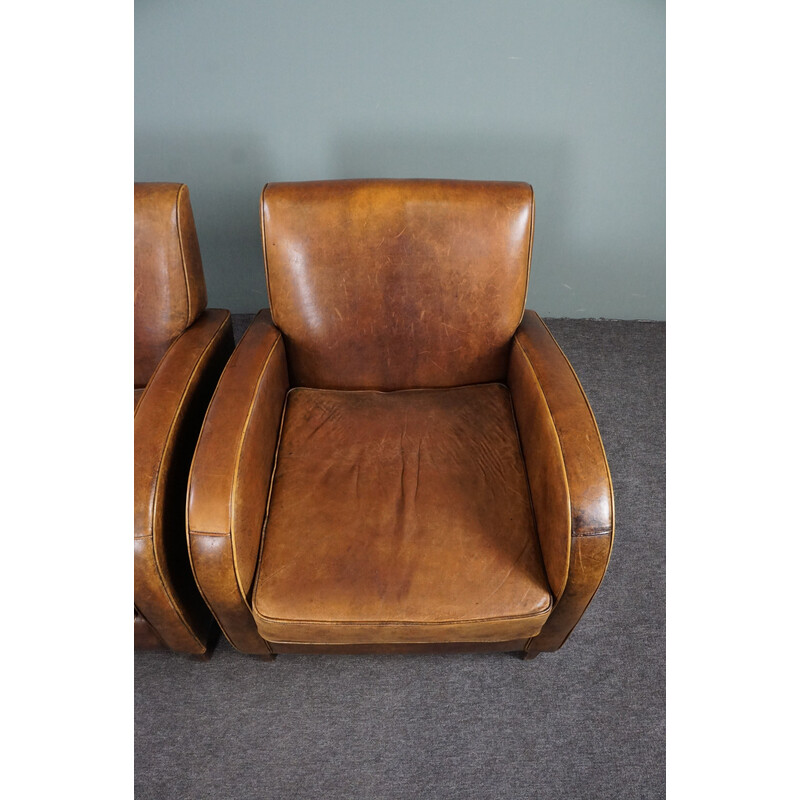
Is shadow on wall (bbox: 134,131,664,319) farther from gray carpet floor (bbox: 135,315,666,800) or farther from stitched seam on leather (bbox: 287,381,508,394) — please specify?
gray carpet floor (bbox: 135,315,666,800)

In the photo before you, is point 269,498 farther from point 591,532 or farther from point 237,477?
point 591,532

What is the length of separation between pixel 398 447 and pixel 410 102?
1.04 metres

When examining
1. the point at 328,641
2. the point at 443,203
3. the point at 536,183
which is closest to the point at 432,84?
the point at 536,183

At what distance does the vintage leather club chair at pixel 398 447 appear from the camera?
44.1 inches

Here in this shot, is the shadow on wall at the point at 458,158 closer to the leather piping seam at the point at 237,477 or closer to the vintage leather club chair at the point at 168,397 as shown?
the vintage leather club chair at the point at 168,397

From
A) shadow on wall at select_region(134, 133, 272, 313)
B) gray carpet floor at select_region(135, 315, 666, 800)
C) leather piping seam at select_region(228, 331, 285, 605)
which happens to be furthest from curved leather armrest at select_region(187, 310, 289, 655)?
shadow on wall at select_region(134, 133, 272, 313)

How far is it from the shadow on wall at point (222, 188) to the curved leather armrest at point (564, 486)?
1.13 meters

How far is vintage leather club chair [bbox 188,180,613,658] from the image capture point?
1.12 m

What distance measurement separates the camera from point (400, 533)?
3.96ft

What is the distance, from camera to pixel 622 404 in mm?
2045

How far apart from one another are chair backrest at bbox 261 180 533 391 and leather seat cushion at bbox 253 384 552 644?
0.15 metres

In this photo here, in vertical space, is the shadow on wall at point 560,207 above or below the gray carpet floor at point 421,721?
above

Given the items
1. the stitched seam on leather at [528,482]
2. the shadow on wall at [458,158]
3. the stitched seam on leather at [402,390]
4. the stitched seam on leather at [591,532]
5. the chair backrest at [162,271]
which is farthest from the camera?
the shadow on wall at [458,158]

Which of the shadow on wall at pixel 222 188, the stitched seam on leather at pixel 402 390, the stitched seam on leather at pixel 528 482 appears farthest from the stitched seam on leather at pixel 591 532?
the shadow on wall at pixel 222 188
